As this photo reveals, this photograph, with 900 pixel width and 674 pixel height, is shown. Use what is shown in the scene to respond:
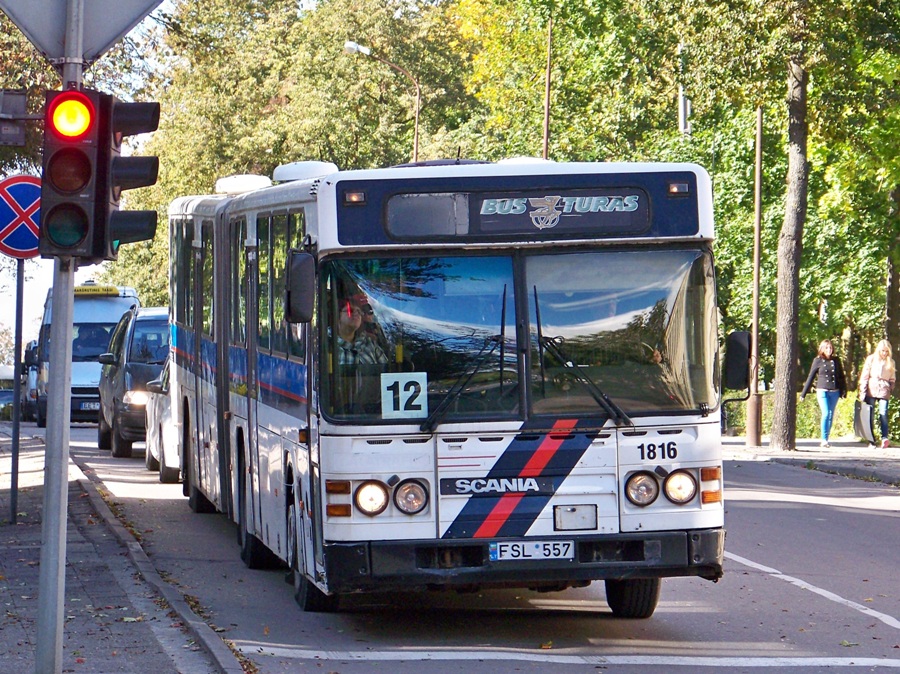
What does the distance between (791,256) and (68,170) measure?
20.5m

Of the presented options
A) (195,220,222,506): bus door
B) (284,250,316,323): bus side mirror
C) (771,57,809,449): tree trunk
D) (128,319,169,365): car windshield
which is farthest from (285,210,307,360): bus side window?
(771,57,809,449): tree trunk

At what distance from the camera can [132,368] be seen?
2292 cm

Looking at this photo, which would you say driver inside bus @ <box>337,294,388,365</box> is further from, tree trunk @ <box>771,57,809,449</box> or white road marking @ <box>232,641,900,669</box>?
tree trunk @ <box>771,57,809,449</box>

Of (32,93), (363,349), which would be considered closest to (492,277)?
(363,349)

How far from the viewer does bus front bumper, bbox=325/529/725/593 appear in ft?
29.2

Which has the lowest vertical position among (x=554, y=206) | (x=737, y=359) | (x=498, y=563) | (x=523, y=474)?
(x=498, y=563)

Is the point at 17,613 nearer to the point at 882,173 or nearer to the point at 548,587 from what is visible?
the point at 548,587

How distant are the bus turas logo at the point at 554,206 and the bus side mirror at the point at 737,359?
946 mm

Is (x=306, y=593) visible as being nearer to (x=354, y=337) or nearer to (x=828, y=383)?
(x=354, y=337)

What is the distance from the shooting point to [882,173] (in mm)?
33750

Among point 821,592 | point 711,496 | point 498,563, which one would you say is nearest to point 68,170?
point 498,563

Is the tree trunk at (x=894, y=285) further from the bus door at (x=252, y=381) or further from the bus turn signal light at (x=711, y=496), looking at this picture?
the bus turn signal light at (x=711, y=496)

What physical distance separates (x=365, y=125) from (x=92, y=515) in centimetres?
4321

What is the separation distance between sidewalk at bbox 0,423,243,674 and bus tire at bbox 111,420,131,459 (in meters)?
8.48
